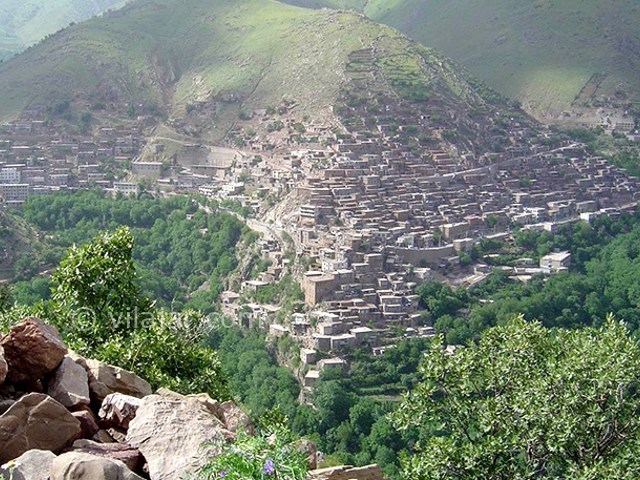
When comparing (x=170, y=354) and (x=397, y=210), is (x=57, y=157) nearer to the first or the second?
(x=397, y=210)

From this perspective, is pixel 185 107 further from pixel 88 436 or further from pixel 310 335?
pixel 88 436

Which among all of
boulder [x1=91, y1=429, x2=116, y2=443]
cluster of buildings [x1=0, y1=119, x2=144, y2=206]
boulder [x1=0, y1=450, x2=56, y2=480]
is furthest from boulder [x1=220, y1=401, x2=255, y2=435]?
cluster of buildings [x1=0, y1=119, x2=144, y2=206]

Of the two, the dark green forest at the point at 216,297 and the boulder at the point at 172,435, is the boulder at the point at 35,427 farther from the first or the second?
the dark green forest at the point at 216,297

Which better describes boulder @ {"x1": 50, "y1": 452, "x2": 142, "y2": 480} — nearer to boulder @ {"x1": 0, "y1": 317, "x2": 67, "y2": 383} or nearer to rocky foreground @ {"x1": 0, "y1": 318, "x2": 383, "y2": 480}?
rocky foreground @ {"x1": 0, "y1": 318, "x2": 383, "y2": 480}

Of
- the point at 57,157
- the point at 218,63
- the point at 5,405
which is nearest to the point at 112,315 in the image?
the point at 5,405

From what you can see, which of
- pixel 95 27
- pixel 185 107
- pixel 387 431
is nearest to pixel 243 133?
pixel 185 107

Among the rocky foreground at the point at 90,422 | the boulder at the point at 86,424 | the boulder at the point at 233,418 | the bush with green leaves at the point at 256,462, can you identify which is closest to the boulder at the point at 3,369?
the rocky foreground at the point at 90,422
